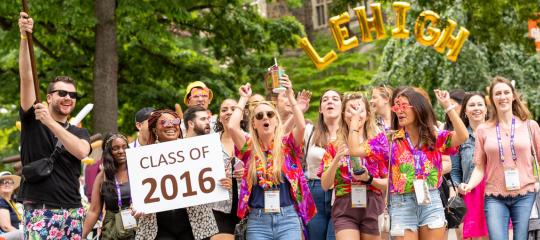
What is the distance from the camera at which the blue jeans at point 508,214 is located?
10695 millimetres

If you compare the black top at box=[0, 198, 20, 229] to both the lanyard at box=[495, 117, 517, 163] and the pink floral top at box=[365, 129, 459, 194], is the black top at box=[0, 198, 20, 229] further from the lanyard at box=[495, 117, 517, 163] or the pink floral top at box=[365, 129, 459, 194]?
the lanyard at box=[495, 117, 517, 163]

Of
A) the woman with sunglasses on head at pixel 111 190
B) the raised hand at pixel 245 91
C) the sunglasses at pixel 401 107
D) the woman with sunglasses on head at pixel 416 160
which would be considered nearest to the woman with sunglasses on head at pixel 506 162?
the woman with sunglasses on head at pixel 416 160

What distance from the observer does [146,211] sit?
9375mm

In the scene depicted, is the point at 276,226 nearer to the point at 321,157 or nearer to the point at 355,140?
the point at 355,140

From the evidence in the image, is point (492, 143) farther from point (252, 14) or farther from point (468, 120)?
point (252, 14)

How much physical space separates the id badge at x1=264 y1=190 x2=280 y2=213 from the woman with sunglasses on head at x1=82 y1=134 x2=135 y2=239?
5.48 ft

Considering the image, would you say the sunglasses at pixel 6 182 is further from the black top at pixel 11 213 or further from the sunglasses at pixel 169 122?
the sunglasses at pixel 169 122

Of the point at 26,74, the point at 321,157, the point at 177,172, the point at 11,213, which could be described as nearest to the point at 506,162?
the point at 321,157

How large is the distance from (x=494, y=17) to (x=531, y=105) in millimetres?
4967

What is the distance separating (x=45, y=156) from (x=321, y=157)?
2.91 m

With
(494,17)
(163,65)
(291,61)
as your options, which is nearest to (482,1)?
(494,17)

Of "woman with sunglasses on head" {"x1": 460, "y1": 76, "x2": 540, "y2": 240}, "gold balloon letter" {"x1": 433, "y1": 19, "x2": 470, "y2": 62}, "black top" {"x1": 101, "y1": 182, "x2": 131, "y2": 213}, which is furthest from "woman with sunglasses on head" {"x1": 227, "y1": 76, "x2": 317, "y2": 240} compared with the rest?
"gold balloon letter" {"x1": 433, "y1": 19, "x2": 470, "y2": 62}

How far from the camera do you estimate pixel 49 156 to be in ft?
30.5

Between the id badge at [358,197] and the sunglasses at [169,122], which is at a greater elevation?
the sunglasses at [169,122]
